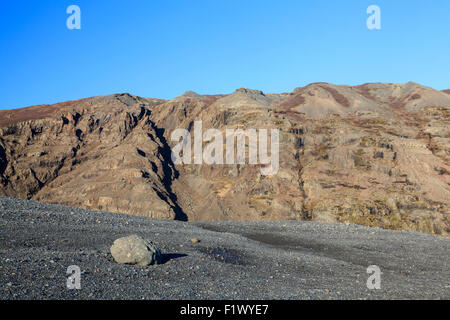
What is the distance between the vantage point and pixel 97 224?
701 inches

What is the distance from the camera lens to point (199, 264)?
472 inches

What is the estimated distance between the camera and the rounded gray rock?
10938 mm

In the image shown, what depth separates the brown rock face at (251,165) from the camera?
1724 inches

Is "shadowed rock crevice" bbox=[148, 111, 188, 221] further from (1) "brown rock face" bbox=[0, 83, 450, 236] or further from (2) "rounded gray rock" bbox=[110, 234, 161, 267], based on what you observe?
(2) "rounded gray rock" bbox=[110, 234, 161, 267]

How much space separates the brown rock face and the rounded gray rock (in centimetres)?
3312

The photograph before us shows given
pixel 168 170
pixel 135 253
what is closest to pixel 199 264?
pixel 135 253

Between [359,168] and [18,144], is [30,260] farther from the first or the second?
[18,144]

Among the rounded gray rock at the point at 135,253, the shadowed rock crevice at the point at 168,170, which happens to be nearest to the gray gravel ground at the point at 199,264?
the rounded gray rock at the point at 135,253

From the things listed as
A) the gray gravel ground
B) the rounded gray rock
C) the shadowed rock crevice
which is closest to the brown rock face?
the shadowed rock crevice

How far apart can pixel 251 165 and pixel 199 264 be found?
4122cm

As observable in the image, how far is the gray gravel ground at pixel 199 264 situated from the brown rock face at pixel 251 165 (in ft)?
72.5

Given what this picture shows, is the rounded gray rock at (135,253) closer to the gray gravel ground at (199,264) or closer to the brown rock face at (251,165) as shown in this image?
the gray gravel ground at (199,264)

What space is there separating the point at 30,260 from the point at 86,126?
5791 centimetres
